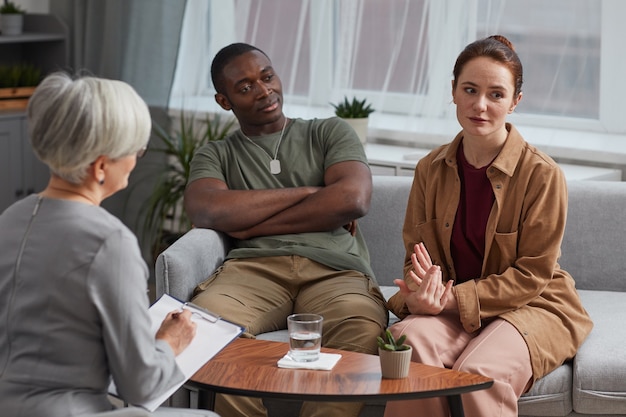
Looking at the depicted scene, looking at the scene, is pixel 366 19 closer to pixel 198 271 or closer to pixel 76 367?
pixel 198 271

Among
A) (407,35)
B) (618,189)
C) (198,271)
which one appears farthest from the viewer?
(407,35)

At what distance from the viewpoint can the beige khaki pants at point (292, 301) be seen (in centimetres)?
273

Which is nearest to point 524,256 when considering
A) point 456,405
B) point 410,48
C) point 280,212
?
point 456,405

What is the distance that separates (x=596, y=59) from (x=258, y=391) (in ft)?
7.65

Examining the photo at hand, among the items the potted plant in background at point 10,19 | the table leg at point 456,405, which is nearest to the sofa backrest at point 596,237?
the table leg at point 456,405

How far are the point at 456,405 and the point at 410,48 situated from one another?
2.33m

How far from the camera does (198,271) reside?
9.86 ft

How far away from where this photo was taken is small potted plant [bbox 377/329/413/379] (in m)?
2.18

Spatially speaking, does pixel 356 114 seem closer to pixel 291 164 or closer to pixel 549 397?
pixel 291 164

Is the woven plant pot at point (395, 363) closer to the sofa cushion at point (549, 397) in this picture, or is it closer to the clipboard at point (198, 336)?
the clipboard at point (198, 336)

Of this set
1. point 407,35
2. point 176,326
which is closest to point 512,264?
point 176,326

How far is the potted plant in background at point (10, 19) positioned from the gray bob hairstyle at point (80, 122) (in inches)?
134

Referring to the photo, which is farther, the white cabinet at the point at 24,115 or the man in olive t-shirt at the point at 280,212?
the white cabinet at the point at 24,115

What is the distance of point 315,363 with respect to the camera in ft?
7.45
